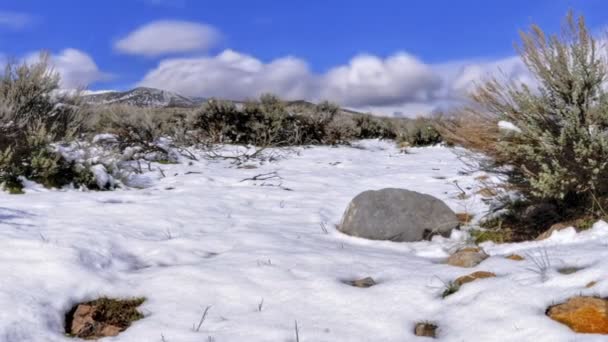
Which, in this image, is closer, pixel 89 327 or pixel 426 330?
pixel 426 330

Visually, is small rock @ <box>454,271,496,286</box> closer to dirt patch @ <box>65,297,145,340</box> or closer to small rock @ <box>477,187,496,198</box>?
dirt patch @ <box>65,297,145,340</box>

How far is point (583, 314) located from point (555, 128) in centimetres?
229

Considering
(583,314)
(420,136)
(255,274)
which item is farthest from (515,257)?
(420,136)

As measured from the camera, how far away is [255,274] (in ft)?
11.1

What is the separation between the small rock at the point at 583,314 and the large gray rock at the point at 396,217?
2.10 metres

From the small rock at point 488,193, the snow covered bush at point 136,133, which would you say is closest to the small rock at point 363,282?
the small rock at point 488,193

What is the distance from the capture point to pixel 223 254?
392 cm

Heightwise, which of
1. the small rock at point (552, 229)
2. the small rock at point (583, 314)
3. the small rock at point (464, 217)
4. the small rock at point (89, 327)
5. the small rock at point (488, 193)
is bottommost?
the small rock at point (89, 327)

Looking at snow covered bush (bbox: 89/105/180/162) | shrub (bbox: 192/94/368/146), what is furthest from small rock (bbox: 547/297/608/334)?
shrub (bbox: 192/94/368/146)

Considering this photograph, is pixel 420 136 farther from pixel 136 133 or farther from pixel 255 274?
pixel 255 274

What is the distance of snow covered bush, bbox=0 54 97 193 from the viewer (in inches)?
257

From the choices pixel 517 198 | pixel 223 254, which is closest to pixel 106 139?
pixel 223 254

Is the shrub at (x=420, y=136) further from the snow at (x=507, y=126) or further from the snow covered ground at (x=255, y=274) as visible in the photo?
the snow at (x=507, y=126)

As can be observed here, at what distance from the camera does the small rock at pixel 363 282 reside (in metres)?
3.25
